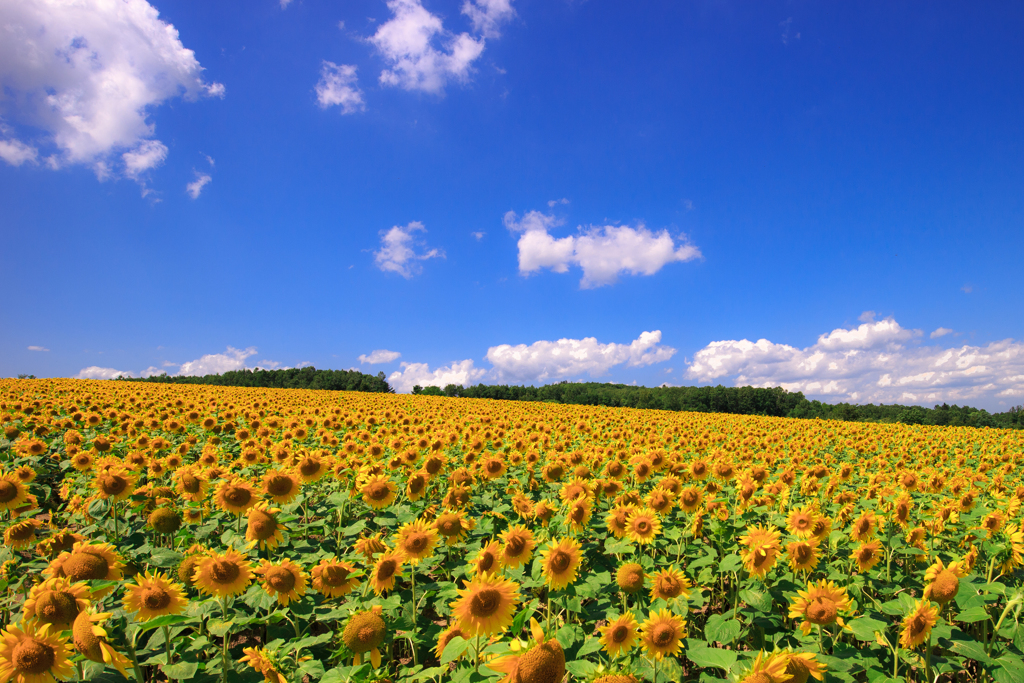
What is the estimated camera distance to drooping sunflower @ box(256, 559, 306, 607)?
3115 millimetres

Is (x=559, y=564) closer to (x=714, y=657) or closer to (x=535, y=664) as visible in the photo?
(x=714, y=657)

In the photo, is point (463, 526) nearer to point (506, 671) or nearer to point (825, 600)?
point (506, 671)

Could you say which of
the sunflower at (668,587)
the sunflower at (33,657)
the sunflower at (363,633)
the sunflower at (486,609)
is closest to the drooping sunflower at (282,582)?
the sunflower at (363,633)

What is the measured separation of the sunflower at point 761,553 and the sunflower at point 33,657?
14.5 ft

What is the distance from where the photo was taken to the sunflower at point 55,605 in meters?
2.32

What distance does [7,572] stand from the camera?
383 centimetres

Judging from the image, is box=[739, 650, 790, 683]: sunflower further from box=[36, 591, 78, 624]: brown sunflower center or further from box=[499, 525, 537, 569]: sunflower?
box=[36, 591, 78, 624]: brown sunflower center

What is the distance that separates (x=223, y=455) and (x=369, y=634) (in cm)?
638

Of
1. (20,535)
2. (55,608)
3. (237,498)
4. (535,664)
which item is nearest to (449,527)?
(237,498)

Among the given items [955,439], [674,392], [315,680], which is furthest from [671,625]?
[674,392]

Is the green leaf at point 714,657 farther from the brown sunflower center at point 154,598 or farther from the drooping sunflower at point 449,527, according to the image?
the brown sunflower center at point 154,598

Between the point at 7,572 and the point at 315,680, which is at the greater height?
the point at 7,572

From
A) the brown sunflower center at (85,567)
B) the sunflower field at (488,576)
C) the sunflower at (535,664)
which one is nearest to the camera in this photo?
the sunflower at (535,664)

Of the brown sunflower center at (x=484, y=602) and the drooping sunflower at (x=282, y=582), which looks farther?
the drooping sunflower at (x=282, y=582)
